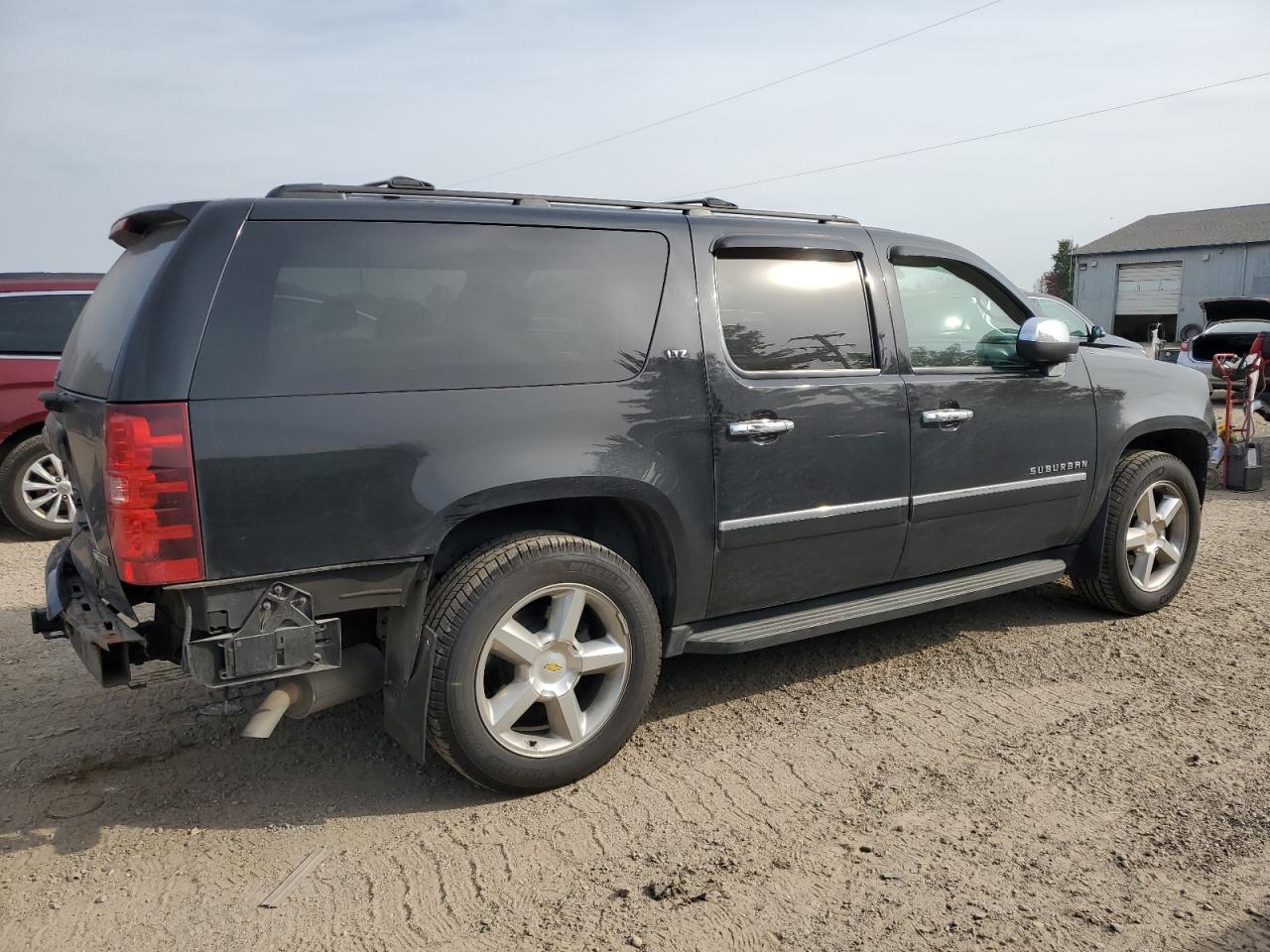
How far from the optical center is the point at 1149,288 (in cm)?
3619

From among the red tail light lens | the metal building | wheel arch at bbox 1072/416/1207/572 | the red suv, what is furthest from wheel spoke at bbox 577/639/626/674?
the metal building

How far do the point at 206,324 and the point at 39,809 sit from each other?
5.80 feet

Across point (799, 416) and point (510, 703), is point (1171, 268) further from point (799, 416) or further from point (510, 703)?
point (510, 703)

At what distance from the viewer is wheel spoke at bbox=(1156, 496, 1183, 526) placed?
518cm

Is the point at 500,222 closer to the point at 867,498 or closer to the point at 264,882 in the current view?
the point at 867,498

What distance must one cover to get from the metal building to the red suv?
33.2 meters

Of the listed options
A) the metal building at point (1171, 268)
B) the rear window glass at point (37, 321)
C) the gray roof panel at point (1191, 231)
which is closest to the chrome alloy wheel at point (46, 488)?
the rear window glass at point (37, 321)

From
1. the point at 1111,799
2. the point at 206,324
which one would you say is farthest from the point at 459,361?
the point at 1111,799

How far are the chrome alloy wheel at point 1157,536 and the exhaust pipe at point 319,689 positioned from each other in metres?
3.74

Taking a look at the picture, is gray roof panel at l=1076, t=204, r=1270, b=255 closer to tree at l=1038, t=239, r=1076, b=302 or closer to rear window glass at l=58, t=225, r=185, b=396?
tree at l=1038, t=239, r=1076, b=302

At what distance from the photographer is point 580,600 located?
3.33 metres

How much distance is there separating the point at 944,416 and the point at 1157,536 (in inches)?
71.9

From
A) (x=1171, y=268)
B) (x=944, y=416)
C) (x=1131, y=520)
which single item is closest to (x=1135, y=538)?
(x=1131, y=520)

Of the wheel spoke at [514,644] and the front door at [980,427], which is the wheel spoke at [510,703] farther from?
the front door at [980,427]
